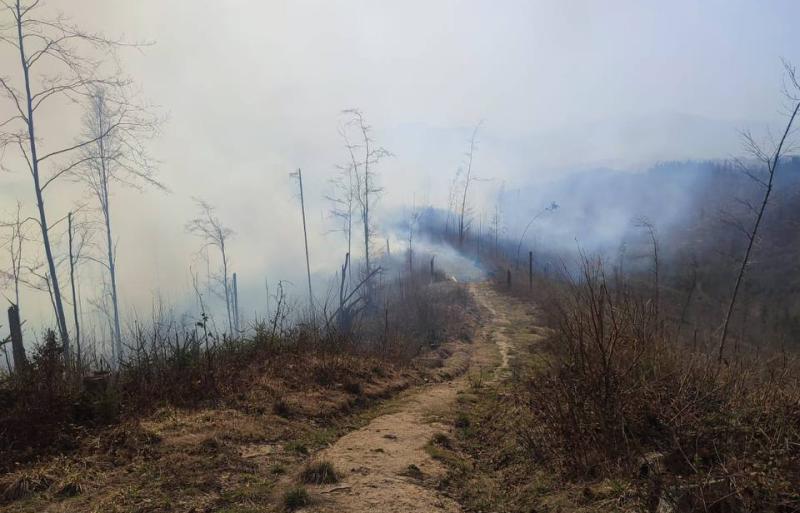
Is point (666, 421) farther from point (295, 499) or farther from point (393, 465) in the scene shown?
point (295, 499)

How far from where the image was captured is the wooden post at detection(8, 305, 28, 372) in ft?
23.1

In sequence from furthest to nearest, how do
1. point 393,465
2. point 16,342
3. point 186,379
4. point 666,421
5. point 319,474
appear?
1. point 186,379
2. point 16,342
3. point 393,465
4. point 319,474
5. point 666,421

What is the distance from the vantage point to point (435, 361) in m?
17.8

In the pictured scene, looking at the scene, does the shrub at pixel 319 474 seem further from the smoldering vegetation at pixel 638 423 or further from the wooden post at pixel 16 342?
the wooden post at pixel 16 342

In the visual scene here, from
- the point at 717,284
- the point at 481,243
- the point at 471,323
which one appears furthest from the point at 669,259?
the point at 471,323

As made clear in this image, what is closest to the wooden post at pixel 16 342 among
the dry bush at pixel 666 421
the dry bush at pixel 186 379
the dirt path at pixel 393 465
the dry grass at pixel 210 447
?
the dry bush at pixel 186 379

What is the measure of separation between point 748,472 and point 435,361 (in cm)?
1449

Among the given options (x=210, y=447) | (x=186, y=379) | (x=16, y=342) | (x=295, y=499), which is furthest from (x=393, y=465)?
(x=16, y=342)

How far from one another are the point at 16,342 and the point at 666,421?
943cm

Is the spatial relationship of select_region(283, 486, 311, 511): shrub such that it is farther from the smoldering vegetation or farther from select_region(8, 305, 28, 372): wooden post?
select_region(8, 305, 28, 372): wooden post

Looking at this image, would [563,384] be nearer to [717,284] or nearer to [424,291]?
[424,291]

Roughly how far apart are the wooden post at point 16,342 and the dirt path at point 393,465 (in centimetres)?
432

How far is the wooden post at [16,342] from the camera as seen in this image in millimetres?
7038

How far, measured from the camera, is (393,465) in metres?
6.23
